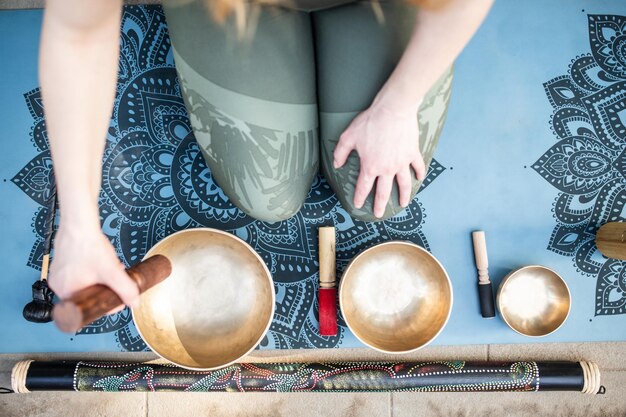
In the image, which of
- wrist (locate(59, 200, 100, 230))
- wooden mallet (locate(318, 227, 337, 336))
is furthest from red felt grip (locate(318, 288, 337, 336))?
wrist (locate(59, 200, 100, 230))

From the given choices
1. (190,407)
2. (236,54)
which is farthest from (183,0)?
(190,407)

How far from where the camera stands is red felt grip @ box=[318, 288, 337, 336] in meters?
1.10

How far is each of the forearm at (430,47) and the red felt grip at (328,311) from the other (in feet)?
1.68

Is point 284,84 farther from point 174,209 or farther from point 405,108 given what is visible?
point 174,209

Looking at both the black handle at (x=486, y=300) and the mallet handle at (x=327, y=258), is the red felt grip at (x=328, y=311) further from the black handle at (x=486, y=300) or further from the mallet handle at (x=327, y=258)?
the black handle at (x=486, y=300)

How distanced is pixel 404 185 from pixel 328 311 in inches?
15.3

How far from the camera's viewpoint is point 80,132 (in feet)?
1.99

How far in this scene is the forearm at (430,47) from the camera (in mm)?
637

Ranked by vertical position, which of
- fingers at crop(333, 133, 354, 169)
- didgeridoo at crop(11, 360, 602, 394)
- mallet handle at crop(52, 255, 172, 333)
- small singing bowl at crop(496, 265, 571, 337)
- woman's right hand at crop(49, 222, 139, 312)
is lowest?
didgeridoo at crop(11, 360, 602, 394)

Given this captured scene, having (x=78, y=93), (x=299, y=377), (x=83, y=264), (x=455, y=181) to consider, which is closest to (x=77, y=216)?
(x=83, y=264)

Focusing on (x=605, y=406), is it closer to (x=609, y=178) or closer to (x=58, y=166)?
(x=609, y=178)

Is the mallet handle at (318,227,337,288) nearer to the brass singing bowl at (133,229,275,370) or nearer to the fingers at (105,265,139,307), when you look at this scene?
the brass singing bowl at (133,229,275,370)

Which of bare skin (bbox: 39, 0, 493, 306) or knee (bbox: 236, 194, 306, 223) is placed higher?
bare skin (bbox: 39, 0, 493, 306)

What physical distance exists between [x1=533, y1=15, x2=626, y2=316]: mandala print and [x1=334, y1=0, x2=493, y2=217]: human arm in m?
0.53
